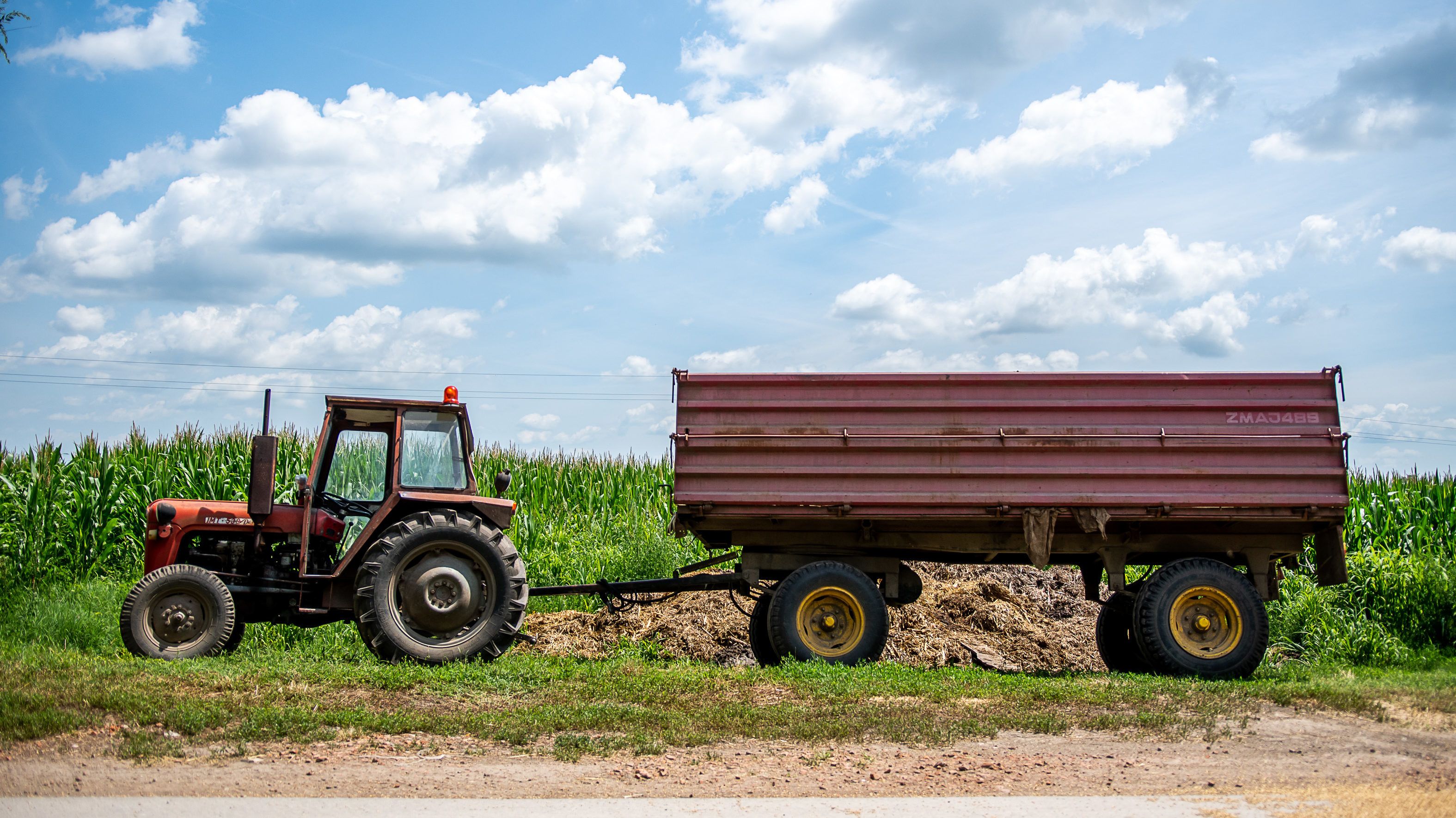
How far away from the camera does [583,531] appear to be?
51.2ft

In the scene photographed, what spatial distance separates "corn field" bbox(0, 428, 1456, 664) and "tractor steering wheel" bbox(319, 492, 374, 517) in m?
0.34

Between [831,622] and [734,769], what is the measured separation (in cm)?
371

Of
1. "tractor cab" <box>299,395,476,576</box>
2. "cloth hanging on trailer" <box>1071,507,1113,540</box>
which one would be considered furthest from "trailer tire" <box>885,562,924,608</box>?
"tractor cab" <box>299,395,476,576</box>

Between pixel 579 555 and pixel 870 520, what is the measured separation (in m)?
5.81

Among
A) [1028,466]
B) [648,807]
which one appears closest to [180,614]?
[648,807]

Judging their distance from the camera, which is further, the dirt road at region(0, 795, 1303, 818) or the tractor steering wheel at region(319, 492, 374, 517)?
the tractor steering wheel at region(319, 492, 374, 517)

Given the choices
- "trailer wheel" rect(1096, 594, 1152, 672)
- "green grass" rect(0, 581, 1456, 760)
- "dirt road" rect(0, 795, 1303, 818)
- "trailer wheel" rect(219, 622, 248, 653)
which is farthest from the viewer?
"trailer wheel" rect(1096, 594, 1152, 672)

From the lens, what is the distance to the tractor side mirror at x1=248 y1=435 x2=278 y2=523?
847 centimetres

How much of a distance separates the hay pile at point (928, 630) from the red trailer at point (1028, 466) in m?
1.82

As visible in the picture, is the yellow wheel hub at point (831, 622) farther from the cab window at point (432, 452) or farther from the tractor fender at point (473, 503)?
the cab window at point (432, 452)

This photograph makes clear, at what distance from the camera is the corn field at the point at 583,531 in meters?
11.6

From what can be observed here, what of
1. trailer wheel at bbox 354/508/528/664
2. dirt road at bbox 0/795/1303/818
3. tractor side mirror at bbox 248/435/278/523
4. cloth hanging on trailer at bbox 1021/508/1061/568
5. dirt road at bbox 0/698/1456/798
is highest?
tractor side mirror at bbox 248/435/278/523

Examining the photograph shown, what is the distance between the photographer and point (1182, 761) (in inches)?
236

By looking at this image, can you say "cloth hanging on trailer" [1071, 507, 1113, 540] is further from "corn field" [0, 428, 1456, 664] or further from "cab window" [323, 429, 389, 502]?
"cab window" [323, 429, 389, 502]
